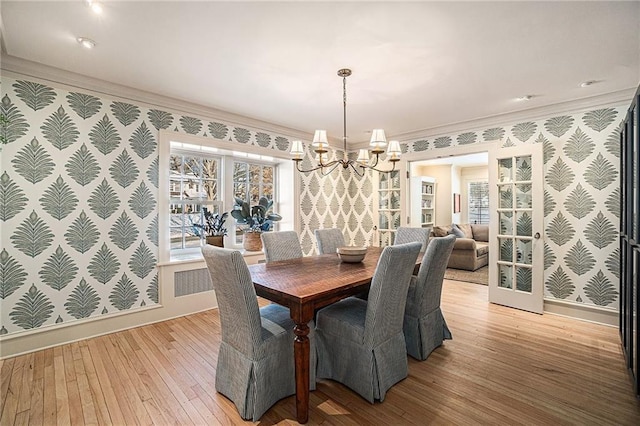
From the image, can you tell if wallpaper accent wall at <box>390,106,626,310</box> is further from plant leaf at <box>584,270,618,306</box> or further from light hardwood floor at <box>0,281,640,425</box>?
light hardwood floor at <box>0,281,640,425</box>

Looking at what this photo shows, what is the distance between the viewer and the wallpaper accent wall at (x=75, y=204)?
2555 millimetres

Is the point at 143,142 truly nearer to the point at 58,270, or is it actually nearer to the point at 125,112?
the point at 125,112

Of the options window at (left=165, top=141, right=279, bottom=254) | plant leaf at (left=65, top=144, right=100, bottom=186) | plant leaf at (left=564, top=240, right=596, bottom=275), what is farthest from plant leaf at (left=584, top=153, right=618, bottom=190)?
plant leaf at (left=65, top=144, right=100, bottom=186)

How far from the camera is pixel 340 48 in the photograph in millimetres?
2312

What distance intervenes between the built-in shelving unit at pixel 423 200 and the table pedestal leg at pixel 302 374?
5.39m

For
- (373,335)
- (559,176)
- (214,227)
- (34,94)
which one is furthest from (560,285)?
(34,94)

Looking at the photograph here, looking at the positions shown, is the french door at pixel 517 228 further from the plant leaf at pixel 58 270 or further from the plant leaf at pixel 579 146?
the plant leaf at pixel 58 270

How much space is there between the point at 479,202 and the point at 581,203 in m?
5.22

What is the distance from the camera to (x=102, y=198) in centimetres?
300

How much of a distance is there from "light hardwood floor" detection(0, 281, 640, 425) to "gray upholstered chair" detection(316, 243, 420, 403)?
0.35 ft

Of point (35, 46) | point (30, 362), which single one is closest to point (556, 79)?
point (35, 46)

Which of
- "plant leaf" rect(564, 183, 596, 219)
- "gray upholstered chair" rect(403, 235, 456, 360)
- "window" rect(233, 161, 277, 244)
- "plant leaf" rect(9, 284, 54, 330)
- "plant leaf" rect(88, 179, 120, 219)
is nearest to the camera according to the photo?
"gray upholstered chair" rect(403, 235, 456, 360)

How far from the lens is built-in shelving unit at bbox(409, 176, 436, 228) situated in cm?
712

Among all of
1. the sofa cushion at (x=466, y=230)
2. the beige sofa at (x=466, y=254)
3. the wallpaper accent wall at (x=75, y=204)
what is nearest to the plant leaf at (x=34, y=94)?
the wallpaper accent wall at (x=75, y=204)
